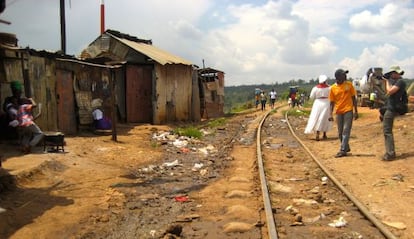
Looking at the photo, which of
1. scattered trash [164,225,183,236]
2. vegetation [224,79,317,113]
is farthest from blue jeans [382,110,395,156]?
vegetation [224,79,317,113]

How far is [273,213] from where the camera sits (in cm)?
614

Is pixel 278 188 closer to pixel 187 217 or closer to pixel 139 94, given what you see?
pixel 187 217

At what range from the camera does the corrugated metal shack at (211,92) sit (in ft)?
95.9

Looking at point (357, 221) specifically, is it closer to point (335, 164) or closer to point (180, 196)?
point (180, 196)

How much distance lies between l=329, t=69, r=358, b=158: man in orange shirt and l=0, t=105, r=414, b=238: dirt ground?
1.32ft

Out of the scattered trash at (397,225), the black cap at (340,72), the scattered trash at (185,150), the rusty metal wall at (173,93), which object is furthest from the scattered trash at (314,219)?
the rusty metal wall at (173,93)

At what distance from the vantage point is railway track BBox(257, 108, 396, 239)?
5379 millimetres

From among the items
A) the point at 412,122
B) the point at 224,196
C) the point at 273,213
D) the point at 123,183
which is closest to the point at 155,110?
the point at 412,122

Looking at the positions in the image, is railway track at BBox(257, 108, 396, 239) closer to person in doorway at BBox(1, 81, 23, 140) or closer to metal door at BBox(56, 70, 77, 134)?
person in doorway at BBox(1, 81, 23, 140)

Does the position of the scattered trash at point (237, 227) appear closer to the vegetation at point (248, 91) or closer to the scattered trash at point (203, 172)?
the scattered trash at point (203, 172)

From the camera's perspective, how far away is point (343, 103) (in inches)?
418

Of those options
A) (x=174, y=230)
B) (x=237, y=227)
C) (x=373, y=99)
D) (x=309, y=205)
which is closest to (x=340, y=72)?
(x=309, y=205)

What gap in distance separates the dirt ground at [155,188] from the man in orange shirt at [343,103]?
40 cm

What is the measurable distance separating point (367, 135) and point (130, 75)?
10.6 metres
